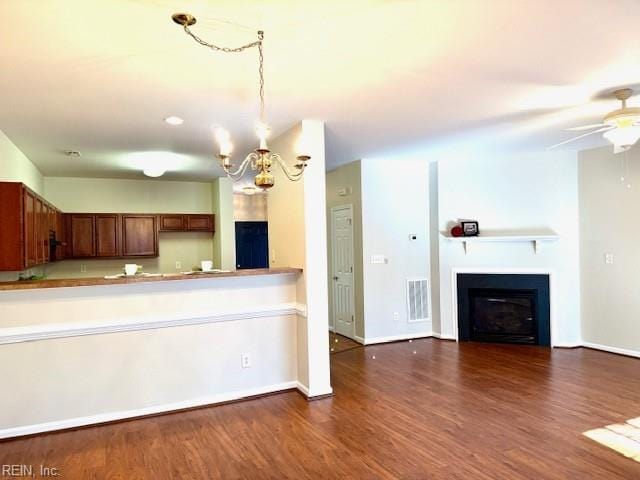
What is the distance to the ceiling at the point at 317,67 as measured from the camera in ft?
6.79

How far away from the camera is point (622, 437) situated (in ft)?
9.90

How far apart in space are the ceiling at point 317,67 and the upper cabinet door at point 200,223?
101 inches

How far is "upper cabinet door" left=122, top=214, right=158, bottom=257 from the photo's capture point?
256 inches

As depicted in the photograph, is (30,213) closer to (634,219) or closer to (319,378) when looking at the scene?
(319,378)

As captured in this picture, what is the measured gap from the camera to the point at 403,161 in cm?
605

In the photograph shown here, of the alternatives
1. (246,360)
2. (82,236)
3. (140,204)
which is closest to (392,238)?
(246,360)

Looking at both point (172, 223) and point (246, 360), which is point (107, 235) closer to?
point (172, 223)

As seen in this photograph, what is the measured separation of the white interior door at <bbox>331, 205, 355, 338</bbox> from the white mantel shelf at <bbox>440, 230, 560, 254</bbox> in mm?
1484

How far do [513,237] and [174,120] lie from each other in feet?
15.1

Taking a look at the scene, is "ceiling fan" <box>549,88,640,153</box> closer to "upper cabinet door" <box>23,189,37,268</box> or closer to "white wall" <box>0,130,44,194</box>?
"upper cabinet door" <box>23,189,37,268</box>

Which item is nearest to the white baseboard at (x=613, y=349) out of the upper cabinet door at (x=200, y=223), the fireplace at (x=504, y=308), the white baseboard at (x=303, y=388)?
A: the fireplace at (x=504, y=308)

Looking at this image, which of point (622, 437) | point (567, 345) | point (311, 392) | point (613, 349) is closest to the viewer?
point (622, 437)

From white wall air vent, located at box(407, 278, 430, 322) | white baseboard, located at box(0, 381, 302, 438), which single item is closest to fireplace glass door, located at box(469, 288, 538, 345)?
white wall air vent, located at box(407, 278, 430, 322)

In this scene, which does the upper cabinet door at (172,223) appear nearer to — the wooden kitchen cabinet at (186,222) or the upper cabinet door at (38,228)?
the wooden kitchen cabinet at (186,222)
